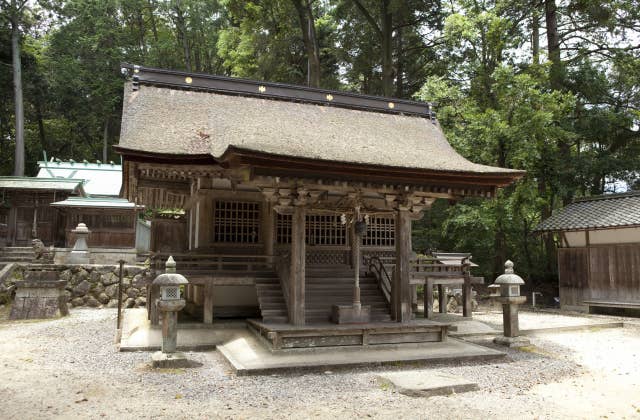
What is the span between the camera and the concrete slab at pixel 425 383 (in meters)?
7.09

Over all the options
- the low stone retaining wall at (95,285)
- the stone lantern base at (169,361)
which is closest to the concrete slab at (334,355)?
the stone lantern base at (169,361)

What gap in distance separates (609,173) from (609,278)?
877cm

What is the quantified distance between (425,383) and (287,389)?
216 centimetres

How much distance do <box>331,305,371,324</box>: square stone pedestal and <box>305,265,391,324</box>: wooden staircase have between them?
55 centimetres

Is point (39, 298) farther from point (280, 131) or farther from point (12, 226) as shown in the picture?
point (12, 226)

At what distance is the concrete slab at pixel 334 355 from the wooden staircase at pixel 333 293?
1.46 metres

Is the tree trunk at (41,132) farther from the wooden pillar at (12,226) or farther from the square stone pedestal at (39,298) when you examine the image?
the square stone pedestal at (39,298)

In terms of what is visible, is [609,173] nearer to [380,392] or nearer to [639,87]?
[639,87]

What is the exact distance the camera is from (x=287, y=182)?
390 inches

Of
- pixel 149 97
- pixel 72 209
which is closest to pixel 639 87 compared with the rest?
pixel 149 97

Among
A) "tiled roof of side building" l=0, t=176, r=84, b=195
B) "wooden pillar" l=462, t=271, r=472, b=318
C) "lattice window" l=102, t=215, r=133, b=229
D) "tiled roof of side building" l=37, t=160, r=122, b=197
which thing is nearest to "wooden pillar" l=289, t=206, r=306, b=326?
"wooden pillar" l=462, t=271, r=472, b=318

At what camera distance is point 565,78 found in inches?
953

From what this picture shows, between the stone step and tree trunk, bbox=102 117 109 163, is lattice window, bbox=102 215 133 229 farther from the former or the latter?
the stone step

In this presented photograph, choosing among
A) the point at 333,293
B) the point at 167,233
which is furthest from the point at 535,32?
the point at 167,233
